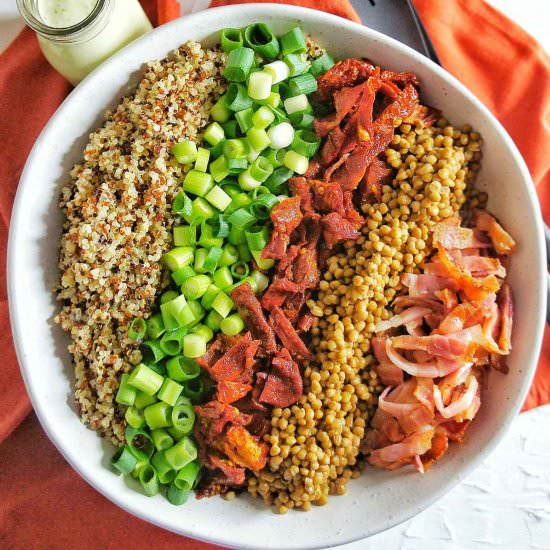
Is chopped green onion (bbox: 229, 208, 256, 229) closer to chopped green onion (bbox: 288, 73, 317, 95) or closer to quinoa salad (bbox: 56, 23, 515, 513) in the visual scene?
quinoa salad (bbox: 56, 23, 515, 513)

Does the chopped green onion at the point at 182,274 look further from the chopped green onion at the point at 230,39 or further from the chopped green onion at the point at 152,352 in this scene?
the chopped green onion at the point at 230,39

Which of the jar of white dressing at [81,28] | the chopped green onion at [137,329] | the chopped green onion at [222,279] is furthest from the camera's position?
the chopped green onion at [222,279]

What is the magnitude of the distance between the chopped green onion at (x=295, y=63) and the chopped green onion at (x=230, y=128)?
267mm

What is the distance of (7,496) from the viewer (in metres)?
2.55

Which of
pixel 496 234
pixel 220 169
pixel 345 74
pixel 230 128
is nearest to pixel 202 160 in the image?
pixel 220 169

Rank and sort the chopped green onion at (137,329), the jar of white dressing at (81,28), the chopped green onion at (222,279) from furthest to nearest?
1. the chopped green onion at (222,279)
2. the chopped green onion at (137,329)
3. the jar of white dressing at (81,28)

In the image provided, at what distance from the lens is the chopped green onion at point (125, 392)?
2.20m

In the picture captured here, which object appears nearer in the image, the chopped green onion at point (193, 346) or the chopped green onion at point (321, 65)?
the chopped green onion at point (193, 346)

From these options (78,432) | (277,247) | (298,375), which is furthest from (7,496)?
(277,247)

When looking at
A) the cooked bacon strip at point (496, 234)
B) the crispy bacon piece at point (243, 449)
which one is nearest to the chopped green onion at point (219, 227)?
the crispy bacon piece at point (243, 449)

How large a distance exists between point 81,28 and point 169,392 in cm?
124

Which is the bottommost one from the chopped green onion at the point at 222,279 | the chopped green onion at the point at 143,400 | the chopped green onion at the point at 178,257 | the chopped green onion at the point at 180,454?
the chopped green onion at the point at 180,454

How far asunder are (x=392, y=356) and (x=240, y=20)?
1.30 m

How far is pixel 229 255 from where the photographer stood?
231 cm
